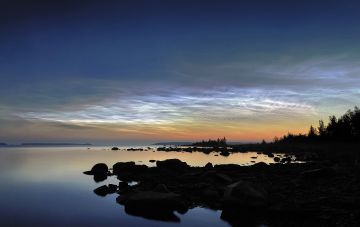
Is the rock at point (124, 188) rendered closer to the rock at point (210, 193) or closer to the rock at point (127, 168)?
the rock at point (210, 193)

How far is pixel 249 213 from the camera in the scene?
61.7 ft

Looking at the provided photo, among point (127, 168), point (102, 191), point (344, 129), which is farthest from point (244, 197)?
point (344, 129)

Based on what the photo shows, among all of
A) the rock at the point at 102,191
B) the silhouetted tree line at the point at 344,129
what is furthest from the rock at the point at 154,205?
the silhouetted tree line at the point at 344,129

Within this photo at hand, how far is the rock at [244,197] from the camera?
64.7 feet

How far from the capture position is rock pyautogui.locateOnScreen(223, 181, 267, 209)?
776 inches

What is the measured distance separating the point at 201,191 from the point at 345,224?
10.9 m

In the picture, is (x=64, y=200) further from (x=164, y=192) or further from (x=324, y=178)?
(x=324, y=178)

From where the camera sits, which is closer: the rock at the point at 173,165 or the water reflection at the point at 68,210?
the water reflection at the point at 68,210

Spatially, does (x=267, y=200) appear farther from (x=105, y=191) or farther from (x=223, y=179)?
(x=105, y=191)

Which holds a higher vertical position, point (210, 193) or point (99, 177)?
point (99, 177)

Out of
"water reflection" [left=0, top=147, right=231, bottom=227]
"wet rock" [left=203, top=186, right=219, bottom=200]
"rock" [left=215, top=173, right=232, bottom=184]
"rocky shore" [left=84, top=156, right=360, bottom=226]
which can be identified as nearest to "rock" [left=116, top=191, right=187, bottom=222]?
"rocky shore" [left=84, top=156, right=360, bottom=226]

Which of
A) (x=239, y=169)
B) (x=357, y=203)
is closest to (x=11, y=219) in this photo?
(x=357, y=203)

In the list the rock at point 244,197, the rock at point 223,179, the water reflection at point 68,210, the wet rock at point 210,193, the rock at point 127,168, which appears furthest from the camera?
the rock at point 127,168

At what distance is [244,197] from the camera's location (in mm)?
20016
